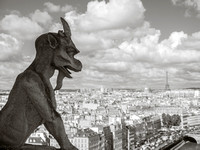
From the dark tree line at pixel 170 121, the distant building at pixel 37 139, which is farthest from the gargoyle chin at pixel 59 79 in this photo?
the dark tree line at pixel 170 121

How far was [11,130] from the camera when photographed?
7.16ft

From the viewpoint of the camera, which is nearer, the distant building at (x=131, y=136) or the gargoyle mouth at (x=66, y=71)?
the gargoyle mouth at (x=66, y=71)

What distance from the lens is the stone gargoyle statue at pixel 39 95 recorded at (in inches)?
86.4

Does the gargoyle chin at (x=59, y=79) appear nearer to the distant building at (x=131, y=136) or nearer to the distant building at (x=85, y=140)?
the distant building at (x=85, y=140)

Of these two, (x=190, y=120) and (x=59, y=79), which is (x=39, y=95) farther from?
(x=190, y=120)

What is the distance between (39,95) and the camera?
2207mm

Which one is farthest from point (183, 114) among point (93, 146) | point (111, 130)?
point (93, 146)

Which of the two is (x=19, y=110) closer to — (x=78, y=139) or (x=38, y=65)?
(x=38, y=65)

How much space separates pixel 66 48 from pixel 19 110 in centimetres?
43

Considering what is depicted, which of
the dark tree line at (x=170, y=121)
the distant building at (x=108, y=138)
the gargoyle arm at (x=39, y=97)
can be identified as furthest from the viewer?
the dark tree line at (x=170, y=121)

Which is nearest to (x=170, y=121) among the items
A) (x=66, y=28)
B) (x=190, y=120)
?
(x=190, y=120)

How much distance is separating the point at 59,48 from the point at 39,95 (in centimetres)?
29

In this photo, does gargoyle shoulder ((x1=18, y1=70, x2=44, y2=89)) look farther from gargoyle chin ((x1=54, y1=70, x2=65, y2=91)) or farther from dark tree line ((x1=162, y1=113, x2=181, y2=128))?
dark tree line ((x1=162, y1=113, x2=181, y2=128))

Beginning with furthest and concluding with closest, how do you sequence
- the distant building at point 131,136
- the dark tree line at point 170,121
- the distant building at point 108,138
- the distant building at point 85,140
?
the dark tree line at point 170,121
the distant building at point 131,136
the distant building at point 108,138
the distant building at point 85,140
